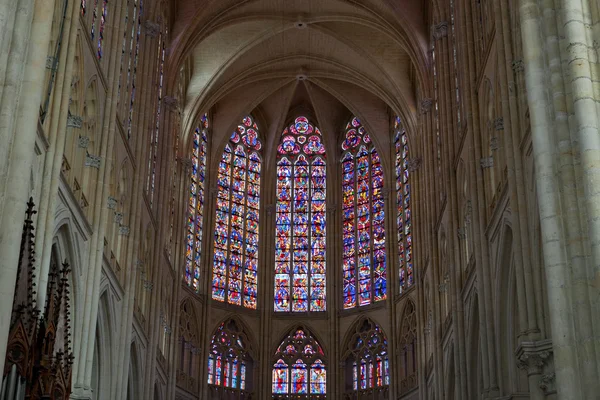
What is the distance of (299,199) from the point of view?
144 feet

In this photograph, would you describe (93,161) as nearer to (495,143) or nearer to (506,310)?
(495,143)

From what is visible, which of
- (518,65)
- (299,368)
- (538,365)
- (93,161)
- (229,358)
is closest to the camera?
(538,365)

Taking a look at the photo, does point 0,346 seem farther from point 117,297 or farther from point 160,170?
point 160,170

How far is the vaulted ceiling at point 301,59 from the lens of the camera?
117 ft

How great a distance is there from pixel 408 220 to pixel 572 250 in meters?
24.6

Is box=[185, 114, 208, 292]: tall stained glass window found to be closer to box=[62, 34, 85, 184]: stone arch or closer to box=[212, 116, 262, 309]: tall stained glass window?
box=[212, 116, 262, 309]: tall stained glass window

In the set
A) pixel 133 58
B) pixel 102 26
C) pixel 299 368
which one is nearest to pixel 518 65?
pixel 102 26

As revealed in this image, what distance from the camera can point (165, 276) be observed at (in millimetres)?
34344

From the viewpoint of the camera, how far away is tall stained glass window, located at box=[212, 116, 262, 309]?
41.3m

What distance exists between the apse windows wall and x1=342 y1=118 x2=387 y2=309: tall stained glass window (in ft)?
4.02

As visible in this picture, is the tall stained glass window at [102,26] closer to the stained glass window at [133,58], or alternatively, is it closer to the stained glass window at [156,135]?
the stained glass window at [133,58]

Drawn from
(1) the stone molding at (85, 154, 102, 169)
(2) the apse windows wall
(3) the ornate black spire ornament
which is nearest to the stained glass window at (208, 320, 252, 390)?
(2) the apse windows wall

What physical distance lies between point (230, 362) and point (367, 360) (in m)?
5.56

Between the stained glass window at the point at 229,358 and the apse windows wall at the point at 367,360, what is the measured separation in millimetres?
4199
